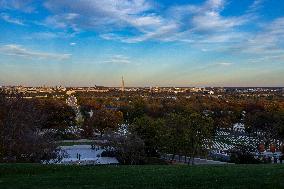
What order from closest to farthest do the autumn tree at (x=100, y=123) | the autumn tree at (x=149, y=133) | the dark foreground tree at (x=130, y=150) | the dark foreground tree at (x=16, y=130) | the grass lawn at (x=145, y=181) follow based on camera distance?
the grass lawn at (x=145, y=181), the dark foreground tree at (x=16, y=130), the dark foreground tree at (x=130, y=150), the autumn tree at (x=149, y=133), the autumn tree at (x=100, y=123)

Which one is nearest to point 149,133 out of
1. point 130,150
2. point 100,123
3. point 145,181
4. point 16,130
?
point 130,150

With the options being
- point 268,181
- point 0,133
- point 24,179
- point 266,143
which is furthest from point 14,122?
Result: point 266,143

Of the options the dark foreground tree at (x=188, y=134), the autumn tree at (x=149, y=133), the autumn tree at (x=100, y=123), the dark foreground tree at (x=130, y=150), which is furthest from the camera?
the autumn tree at (x=100, y=123)

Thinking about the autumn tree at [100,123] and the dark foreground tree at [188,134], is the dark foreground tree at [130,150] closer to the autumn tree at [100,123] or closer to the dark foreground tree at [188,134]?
the dark foreground tree at [188,134]

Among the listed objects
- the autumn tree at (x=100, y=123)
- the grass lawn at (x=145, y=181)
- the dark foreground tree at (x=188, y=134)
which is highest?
the grass lawn at (x=145, y=181)

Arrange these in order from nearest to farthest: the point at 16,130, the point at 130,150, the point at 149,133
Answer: the point at 16,130 < the point at 130,150 < the point at 149,133

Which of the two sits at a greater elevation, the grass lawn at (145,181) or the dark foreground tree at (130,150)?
the grass lawn at (145,181)

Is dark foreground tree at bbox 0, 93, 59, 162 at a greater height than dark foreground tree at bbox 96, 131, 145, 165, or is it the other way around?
dark foreground tree at bbox 0, 93, 59, 162

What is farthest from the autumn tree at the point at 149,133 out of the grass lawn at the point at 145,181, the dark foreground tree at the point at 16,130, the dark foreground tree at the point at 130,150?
the grass lawn at the point at 145,181

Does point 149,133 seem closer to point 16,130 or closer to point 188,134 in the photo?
point 188,134

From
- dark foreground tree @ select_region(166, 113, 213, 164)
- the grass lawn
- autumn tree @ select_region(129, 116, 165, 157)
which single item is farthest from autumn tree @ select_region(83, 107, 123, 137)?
the grass lawn

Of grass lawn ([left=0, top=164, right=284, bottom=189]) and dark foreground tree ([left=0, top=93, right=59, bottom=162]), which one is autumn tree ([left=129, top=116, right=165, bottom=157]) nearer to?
dark foreground tree ([left=0, top=93, right=59, bottom=162])
